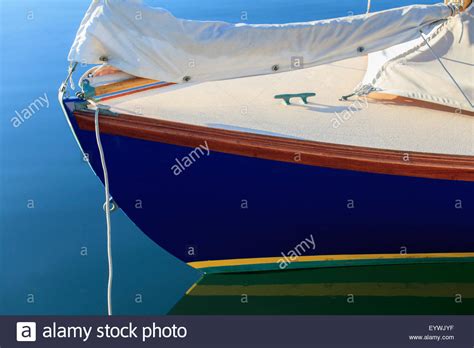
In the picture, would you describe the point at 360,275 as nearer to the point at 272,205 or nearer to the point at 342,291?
the point at 342,291

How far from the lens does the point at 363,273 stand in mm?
4219

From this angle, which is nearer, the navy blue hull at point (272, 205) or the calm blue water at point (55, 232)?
the navy blue hull at point (272, 205)

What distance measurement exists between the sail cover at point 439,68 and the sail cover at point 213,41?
1.57 ft

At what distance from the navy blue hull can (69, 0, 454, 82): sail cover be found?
418 millimetres

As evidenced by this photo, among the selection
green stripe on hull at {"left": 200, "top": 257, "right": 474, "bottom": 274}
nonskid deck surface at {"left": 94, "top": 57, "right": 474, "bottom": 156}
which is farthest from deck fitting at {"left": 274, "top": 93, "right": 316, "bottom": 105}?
green stripe on hull at {"left": 200, "top": 257, "right": 474, "bottom": 274}

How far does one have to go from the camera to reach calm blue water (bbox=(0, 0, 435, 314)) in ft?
13.6

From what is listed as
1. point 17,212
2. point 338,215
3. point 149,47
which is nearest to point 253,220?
point 338,215

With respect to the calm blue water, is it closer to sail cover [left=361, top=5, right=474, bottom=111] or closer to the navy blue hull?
the navy blue hull

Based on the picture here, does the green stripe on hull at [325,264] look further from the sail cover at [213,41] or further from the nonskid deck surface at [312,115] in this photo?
the sail cover at [213,41]

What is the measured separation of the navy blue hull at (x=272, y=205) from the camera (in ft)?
12.4

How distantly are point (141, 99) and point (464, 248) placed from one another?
1.91 metres

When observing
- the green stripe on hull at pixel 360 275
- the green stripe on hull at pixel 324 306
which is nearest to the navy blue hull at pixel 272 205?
the green stripe on hull at pixel 360 275

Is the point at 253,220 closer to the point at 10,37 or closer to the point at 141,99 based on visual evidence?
the point at 141,99

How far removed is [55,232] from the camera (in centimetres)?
472
